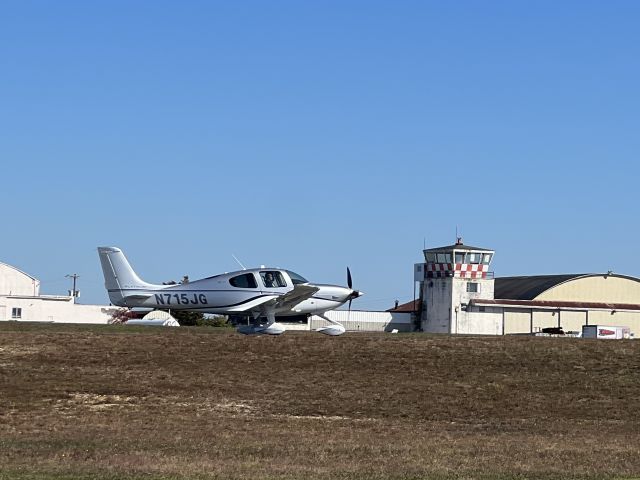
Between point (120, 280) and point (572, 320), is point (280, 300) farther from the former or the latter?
point (572, 320)

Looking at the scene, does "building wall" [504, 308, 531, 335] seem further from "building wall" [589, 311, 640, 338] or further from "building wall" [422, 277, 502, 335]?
"building wall" [589, 311, 640, 338]

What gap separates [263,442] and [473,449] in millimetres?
4768

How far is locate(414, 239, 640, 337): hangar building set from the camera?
257ft

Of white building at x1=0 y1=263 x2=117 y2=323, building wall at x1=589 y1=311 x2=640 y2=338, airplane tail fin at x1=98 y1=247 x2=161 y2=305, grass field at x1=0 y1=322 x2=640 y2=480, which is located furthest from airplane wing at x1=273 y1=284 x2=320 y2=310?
building wall at x1=589 y1=311 x2=640 y2=338

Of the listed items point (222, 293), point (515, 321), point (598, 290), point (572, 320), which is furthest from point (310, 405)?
point (598, 290)

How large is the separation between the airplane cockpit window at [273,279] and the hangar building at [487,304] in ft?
116

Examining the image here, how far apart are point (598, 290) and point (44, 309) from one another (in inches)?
1783

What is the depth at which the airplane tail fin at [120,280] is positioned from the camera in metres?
44.9

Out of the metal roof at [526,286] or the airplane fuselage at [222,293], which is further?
the metal roof at [526,286]

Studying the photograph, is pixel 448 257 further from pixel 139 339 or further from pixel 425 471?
pixel 425 471

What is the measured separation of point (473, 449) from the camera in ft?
76.3

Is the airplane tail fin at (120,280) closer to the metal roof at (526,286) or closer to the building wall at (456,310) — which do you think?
the building wall at (456,310)

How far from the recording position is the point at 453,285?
258 feet

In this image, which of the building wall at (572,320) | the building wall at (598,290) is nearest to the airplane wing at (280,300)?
the building wall at (572,320)
